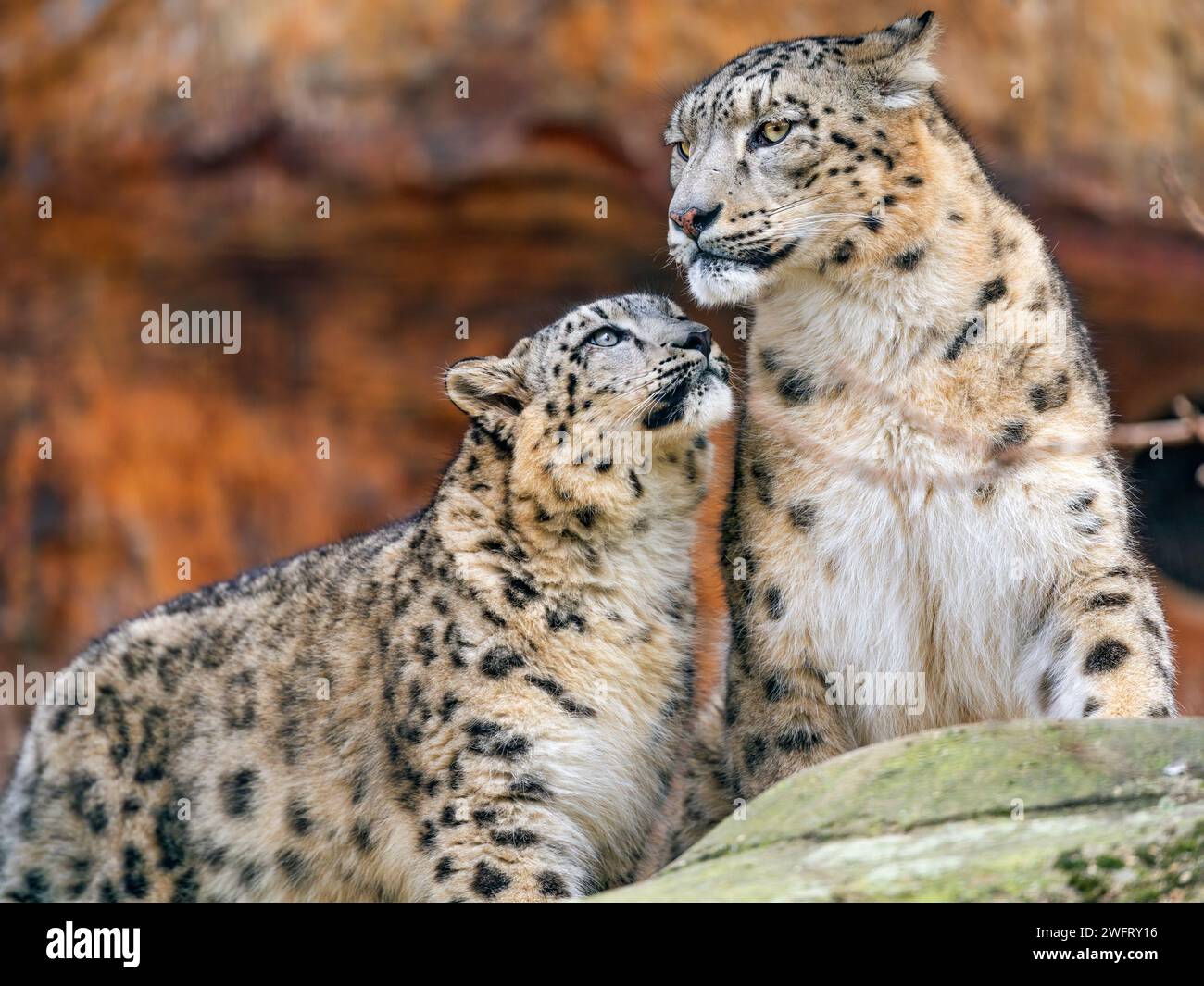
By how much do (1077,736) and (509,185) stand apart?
8.04m

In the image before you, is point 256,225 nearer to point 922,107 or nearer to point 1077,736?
point 922,107

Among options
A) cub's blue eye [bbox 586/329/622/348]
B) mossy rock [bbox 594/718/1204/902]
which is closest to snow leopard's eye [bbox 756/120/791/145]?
cub's blue eye [bbox 586/329/622/348]

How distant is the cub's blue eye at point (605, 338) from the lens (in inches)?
250

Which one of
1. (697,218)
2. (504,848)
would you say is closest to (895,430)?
(697,218)

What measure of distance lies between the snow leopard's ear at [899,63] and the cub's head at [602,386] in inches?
42.7

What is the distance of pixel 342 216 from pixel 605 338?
6233 mm

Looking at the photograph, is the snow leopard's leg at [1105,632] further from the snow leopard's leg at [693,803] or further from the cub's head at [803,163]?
the snow leopard's leg at [693,803]

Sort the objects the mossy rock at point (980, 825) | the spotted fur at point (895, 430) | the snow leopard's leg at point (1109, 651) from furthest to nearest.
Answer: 1. the spotted fur at point (895, 430)
2. the snow leopard's leg at point (1109, 651)
3. the mossy rock at point (980, 825)

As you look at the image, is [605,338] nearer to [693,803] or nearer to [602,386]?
[602,386]

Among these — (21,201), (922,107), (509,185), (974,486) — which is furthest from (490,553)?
(21,201)

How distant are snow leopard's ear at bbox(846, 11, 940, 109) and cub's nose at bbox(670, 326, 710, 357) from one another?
3.46 ft

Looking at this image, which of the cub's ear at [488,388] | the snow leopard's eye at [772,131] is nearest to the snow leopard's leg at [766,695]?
the cub's ear at [488,388]
